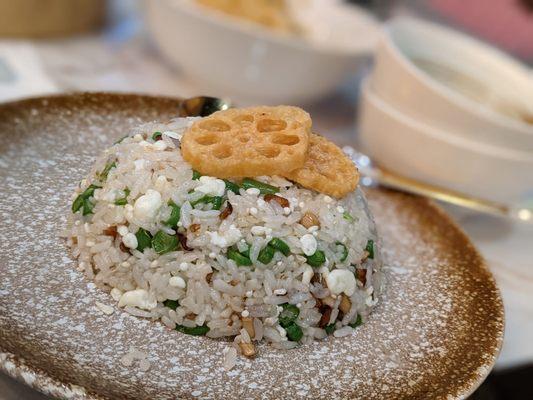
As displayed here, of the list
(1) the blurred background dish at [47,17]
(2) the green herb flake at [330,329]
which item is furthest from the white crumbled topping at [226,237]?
(1) the blurred background dish at [47,17]

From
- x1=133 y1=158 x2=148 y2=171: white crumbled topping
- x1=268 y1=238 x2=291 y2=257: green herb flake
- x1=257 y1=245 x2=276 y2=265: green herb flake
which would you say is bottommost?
x1=257 y1=245 x2=276 y2=265: green herb flake

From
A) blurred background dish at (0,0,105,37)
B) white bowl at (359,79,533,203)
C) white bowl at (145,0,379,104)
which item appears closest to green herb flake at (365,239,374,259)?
white bowl at (359,79,533,203)

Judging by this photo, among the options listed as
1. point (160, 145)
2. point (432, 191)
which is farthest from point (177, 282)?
point (432, 191)

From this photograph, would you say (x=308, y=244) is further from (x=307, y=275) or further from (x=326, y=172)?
(x=326, y=172)

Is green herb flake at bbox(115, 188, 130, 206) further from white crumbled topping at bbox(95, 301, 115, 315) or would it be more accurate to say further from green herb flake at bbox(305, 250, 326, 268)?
green herb flake at bbox(305, 250, 326, 268)

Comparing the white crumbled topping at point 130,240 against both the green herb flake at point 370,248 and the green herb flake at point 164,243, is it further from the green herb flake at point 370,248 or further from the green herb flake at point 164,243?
the green herb flake at point 370,248

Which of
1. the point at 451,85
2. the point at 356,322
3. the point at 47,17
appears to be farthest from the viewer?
the point at 47,17
